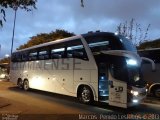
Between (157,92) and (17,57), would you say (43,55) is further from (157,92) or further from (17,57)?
(157,92)

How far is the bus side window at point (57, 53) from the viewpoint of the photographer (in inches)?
705

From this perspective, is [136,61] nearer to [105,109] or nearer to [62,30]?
[105,109]

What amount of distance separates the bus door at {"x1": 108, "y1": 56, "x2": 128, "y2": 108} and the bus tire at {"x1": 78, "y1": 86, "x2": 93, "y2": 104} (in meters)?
1.78

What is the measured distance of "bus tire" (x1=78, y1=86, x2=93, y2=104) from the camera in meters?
15.4

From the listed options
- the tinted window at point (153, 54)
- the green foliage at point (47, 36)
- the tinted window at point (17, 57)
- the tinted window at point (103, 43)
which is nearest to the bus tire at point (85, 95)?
the tinted window at point (103, 43)

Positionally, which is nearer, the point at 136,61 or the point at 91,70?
the point at 136,61

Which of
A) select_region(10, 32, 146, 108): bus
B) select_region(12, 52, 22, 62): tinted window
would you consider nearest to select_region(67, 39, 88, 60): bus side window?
select_region(10, 32, 146, 108): bus

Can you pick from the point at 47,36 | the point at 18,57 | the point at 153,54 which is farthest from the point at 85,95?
the point at 47,36

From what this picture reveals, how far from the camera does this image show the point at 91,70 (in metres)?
15.2

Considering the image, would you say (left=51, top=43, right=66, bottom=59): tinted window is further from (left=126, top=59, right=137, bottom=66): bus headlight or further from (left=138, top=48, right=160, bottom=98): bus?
(left=138, top=48, right=160, bottom=98): bus

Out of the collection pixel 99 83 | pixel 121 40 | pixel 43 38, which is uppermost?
pixel 43 38

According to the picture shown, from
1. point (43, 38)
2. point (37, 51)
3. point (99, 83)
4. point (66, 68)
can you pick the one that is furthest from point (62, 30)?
point (99, 83)

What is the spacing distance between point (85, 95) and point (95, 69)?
172cm

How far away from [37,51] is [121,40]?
905 cm
